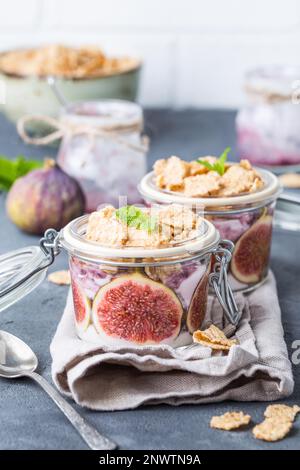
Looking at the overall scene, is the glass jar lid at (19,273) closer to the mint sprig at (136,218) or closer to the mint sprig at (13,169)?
the mint sprig at (136,218)

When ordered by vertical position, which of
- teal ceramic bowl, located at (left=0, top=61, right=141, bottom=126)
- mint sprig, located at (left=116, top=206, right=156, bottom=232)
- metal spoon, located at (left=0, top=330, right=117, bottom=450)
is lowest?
teal ceramic bowl, located at (left=0, top=61, right=141, bottom=126)

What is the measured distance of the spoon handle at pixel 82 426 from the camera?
4.07 feet

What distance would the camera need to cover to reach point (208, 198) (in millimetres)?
1772

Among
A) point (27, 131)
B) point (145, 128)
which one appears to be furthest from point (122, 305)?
point (145, 128)

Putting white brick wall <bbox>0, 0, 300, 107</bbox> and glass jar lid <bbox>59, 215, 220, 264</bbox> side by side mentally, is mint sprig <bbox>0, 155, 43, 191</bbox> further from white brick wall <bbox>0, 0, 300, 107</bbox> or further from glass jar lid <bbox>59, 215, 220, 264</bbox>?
white brick wall <bbox>0, 0, 300, 107</bbox>

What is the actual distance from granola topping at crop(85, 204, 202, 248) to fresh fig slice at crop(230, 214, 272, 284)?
10.3 inches

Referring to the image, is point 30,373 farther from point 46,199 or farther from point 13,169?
point 13,169

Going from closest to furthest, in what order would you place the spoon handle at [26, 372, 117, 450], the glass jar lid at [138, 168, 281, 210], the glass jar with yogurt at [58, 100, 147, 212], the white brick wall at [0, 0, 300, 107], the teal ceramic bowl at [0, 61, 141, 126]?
the spoon handle at [26, 372, 117, 450] → the glass jar lid at [138, 168, 281, 210] → the glass jar with yogurt at [58, 100, 147, 212] → the teal ceramic bowl at [0, 61, 141, 126] → the white brick wall at [0, 0, 300, 107]

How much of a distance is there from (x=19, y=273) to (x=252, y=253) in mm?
539

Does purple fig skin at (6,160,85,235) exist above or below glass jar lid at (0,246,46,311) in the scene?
below

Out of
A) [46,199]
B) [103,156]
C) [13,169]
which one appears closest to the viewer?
[46,199]

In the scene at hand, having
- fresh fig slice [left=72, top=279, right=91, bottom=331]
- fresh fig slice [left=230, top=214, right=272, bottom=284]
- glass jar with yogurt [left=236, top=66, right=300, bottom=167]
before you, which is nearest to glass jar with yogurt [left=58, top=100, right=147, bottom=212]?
glass jar with yogurt [left=236, top=66, right=300, bottom=167]

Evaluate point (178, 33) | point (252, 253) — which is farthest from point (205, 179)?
point (178, 33)

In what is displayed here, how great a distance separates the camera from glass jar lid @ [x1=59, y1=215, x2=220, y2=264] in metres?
1.44
